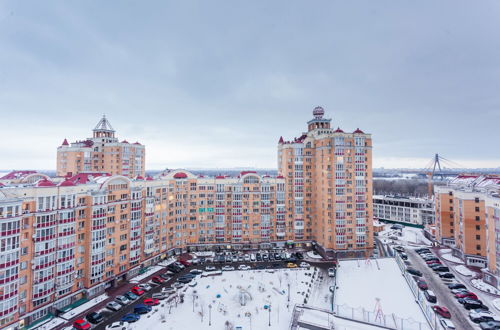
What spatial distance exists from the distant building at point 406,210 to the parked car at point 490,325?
8671 centimetres

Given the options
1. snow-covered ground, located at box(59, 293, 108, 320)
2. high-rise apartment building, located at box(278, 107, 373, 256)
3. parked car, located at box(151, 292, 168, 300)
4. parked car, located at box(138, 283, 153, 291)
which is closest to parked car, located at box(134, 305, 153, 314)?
parked car, located at box(151, 292, 168, 300)

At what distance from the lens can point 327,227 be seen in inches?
3260

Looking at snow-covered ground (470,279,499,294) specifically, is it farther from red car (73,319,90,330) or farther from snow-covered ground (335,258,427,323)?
red car (73,319,90,330)

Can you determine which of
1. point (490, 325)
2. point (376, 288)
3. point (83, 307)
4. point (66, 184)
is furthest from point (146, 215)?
point (490, 325)

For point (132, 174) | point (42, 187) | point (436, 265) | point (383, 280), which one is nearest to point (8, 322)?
point (42, 187)

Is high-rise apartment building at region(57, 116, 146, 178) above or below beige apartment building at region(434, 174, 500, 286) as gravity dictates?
above

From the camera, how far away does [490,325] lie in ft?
149

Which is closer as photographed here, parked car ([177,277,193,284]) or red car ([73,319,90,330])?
red car ([73,319,90,330])

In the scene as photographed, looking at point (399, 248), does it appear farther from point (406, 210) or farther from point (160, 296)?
point (160, 296)

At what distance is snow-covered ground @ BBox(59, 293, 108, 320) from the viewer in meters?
49.8

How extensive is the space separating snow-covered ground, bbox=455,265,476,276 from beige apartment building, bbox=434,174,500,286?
16.4 ft

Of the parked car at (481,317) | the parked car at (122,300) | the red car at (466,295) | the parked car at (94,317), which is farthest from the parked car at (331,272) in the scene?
the parked car at (94,317)

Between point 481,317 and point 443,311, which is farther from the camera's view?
point 443,311

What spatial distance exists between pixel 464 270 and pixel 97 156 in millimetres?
140805
